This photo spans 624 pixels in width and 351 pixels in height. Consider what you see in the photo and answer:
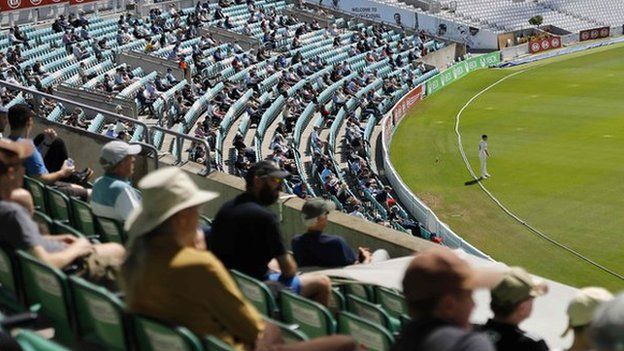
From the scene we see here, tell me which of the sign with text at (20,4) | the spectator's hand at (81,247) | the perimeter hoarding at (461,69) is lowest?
the perimeter hoarding at (461,69)

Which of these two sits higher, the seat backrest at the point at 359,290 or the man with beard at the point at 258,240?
the man with beard at the point at 258,240

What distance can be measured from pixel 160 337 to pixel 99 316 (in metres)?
0.82

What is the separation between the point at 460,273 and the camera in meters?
4.07

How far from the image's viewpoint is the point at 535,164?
1227 inches

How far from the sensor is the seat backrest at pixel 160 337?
4.60 metres

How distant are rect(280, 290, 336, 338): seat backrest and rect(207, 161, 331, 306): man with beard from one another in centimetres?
33

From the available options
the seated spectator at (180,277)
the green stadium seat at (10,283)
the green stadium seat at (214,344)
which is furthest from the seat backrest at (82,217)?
the green stadium seat at (214,344)

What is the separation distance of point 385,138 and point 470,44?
25646 mm

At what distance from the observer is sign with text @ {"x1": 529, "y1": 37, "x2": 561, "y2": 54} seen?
58594 mm

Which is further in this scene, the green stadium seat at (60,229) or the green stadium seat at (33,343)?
the green stadium seat at (60,229)

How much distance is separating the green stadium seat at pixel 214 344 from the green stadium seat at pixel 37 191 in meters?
4.92

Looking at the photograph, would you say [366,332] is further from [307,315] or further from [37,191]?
[37,191]

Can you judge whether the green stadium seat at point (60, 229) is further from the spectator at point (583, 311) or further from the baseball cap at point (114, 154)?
the spectator at point (583, 311)

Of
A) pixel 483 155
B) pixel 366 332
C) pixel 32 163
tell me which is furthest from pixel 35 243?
pixel 483 155
